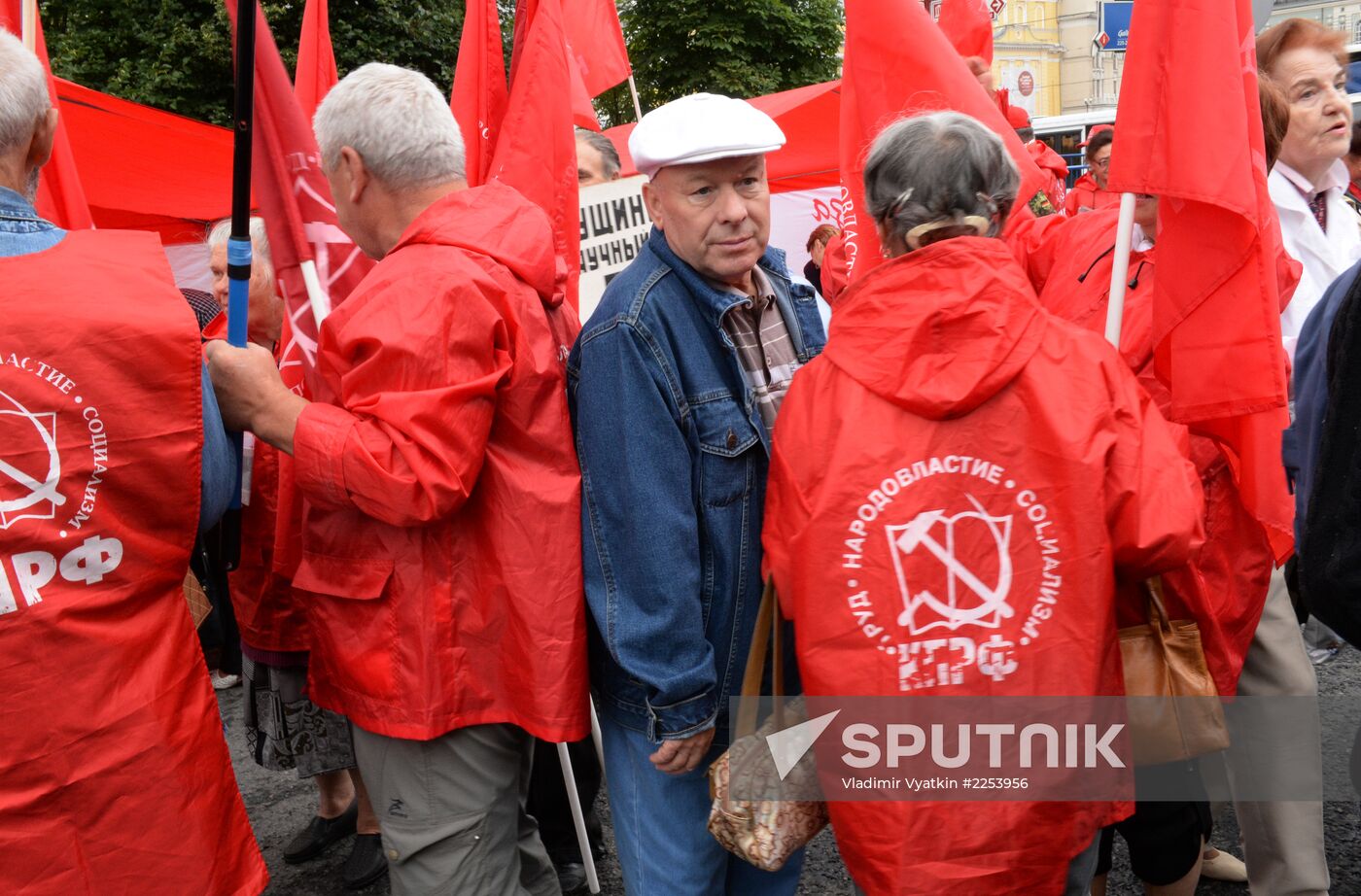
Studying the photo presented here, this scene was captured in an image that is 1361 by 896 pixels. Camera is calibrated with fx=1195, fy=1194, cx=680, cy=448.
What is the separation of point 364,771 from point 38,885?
0.68 m

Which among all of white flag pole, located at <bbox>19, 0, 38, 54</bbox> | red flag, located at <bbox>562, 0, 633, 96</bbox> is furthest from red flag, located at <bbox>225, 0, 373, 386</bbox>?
red flag, located at <bbox>562, 0, 633, 96</bbox>

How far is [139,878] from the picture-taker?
6.85 ft

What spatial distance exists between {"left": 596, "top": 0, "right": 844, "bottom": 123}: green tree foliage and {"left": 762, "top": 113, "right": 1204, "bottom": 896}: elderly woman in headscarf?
80.2ft

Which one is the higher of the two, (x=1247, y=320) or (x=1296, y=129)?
(x=1296, y=129)

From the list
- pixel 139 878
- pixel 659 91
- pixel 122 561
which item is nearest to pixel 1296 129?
pixel 122 561

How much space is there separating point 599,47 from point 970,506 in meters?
5.27

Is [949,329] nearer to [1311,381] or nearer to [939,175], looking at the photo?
[939,175]

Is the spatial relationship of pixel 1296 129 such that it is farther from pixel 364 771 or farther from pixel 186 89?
pixel 186 89

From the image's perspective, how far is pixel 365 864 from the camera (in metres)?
3.74

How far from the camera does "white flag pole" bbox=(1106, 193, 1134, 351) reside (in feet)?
8.33

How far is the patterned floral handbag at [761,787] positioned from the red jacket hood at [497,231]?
79cm

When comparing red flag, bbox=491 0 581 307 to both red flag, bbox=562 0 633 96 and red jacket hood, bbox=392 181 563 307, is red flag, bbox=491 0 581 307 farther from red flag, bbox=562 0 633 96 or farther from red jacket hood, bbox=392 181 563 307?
red flag, bbox=562 0 633 96

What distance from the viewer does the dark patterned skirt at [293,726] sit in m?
3.43

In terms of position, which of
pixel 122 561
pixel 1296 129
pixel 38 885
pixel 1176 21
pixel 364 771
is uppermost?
pixel 1176 21
